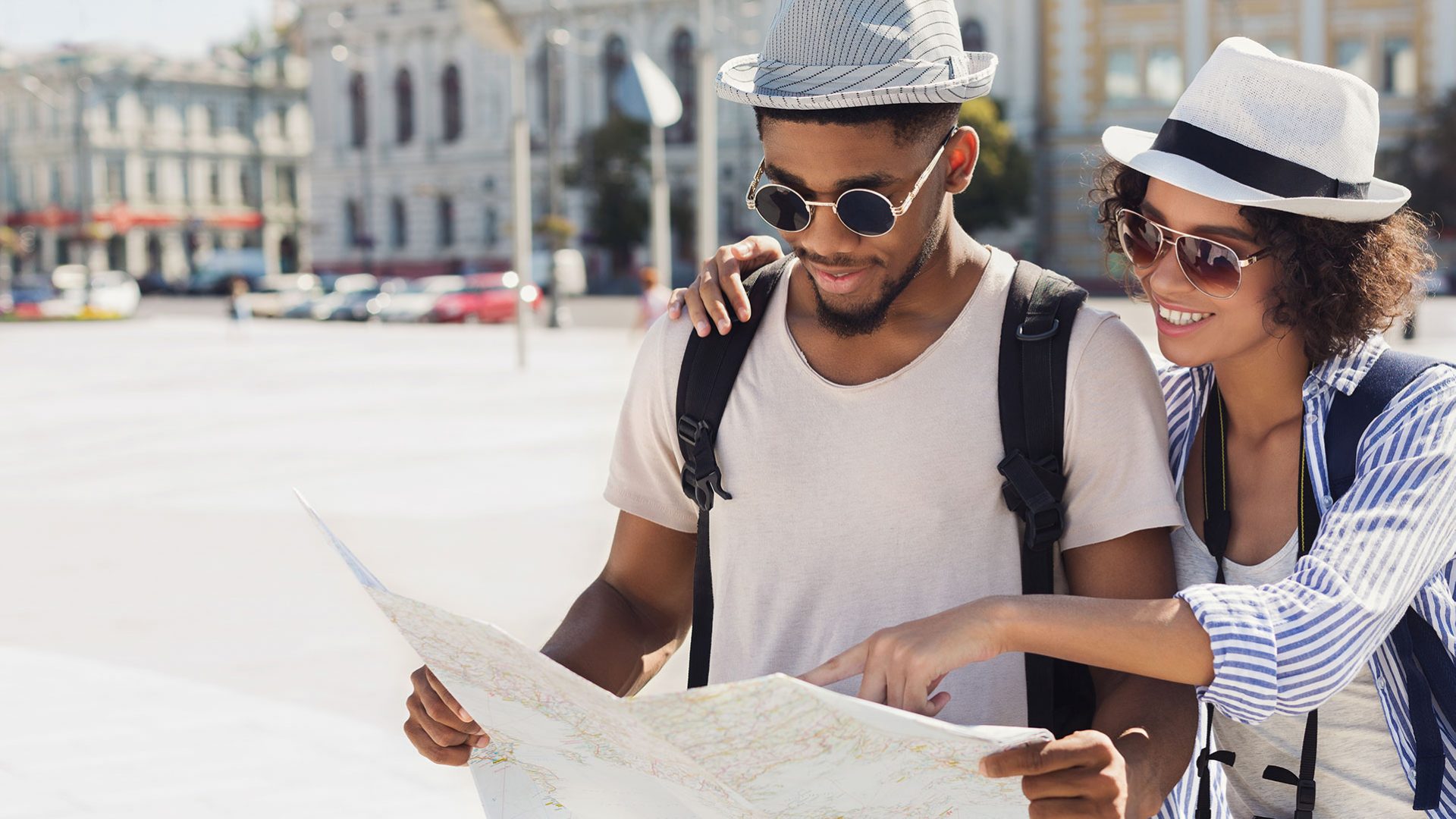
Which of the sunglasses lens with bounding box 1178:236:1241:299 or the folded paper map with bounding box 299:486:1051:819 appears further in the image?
the sunglasses lens with bounding box 1178:236:1241:299

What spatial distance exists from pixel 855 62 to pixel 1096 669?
81 cm

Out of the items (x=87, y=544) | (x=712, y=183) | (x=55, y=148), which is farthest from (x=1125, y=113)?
(x=55, y=148)

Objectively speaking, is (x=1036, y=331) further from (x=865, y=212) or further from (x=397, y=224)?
(x=397, y=224)

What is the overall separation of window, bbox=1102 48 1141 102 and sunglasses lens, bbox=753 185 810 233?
43.5m

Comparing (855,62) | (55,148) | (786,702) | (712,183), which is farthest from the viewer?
(55,148)

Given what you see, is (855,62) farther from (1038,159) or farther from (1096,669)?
(1038,159)

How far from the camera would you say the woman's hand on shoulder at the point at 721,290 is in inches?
84.5

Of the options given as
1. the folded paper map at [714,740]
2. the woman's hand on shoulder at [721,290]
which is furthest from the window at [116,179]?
the folded paper map at [714,740]

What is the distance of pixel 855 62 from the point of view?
1.92 m

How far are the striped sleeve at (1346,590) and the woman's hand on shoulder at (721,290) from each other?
2.43 feet

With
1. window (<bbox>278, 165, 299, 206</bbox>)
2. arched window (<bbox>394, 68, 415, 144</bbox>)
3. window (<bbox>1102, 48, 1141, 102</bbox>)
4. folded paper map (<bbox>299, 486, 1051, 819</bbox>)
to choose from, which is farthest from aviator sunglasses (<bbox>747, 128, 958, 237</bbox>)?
window (<bbox>278, 165, 299, 206</bbox>)

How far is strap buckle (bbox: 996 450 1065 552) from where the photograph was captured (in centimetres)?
189

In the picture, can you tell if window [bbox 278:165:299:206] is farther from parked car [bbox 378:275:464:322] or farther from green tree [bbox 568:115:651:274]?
parked car [bbox 378:275:464:322]

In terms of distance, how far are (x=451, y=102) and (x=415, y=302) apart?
19954 millimetres
